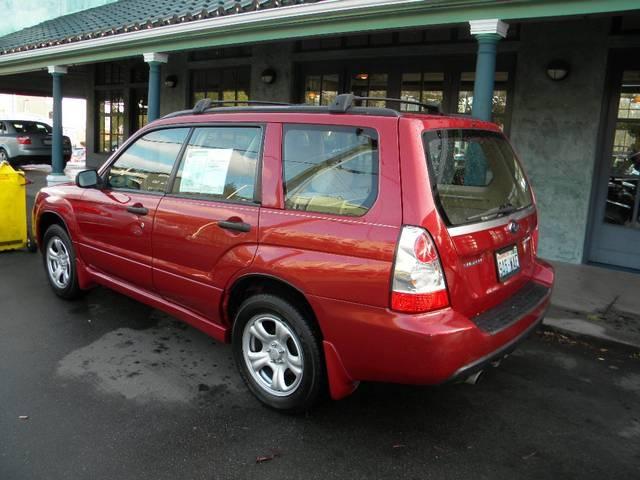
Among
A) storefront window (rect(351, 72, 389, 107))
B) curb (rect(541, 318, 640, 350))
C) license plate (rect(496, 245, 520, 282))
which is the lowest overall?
curb (rect(541, 318, 640, 350))

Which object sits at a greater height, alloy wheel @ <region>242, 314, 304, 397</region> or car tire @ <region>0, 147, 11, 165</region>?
car tire @ <region>0, 147, 11, 165</region>

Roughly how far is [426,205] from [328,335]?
826 mm

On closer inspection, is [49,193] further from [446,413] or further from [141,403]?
[446,413]

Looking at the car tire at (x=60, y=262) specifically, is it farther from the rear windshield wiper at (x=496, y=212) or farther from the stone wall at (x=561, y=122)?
the stone wall at (x=561, y=122)

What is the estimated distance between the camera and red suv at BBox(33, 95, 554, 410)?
270 cm

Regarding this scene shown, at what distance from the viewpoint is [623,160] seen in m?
6.89

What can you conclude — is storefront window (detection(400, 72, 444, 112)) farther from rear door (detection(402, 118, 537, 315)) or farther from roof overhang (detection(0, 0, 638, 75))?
rear door (detection(402, 118, 537, 315))

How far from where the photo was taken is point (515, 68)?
743 centimetres

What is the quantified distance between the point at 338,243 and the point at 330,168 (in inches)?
17.4

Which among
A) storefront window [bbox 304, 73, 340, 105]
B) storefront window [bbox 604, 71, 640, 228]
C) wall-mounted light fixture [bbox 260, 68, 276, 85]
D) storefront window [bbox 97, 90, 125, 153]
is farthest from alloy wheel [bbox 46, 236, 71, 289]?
storefront window [bbox 97, 90, 125, 153]

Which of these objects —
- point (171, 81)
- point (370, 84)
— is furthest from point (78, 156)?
point (370, 84)

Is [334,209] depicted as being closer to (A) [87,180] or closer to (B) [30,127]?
(A) [87,180]

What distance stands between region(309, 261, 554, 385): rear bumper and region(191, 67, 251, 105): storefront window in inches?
346

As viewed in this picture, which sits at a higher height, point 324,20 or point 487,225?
point 324,20
